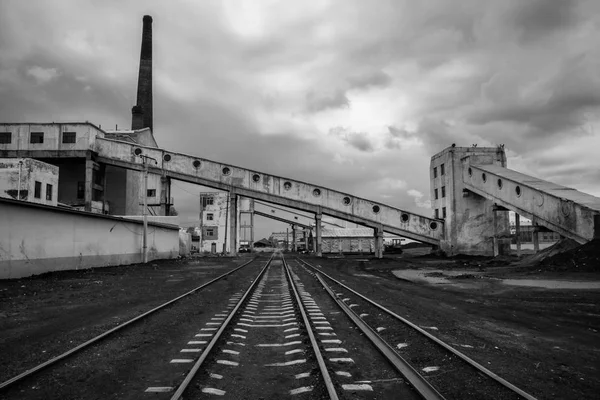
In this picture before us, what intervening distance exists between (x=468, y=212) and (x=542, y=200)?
11.5 meters

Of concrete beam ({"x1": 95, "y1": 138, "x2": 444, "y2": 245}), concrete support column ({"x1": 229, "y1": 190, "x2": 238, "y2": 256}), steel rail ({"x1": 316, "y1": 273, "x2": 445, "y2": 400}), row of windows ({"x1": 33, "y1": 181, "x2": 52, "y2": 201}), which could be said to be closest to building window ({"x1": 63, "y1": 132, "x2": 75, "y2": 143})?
concrete beam ({"x1": 95, "y1": 138, "x2": 444, "y2": 245})

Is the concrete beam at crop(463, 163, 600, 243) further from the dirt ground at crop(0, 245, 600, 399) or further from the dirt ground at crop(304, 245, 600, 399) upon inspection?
the dirt ground at crop(304, 245, 600, 399)

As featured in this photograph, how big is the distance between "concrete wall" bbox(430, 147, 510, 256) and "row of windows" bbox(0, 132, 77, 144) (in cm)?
3821

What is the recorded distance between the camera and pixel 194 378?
461 centimetres

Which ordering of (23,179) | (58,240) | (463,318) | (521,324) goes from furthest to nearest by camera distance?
(23,179), (58,240), (463,318), (521,324)

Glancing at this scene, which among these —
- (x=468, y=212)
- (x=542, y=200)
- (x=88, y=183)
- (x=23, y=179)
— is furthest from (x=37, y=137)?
(x=542, y=200)

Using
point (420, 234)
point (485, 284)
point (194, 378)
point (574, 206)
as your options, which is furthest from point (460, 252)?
point (194, 378)

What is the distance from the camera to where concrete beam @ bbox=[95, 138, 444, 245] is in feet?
126

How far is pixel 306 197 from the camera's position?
3916 centimetres

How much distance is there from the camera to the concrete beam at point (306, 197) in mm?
38500

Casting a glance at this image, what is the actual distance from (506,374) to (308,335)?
122 inches

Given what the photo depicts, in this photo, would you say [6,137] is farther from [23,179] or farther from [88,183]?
Answer: [23,179]

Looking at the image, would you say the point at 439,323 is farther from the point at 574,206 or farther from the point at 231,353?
the point at 574,206

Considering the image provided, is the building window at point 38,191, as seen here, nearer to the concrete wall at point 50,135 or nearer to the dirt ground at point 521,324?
the concrete wall at point 50,135
